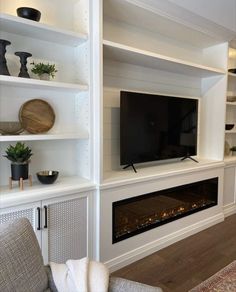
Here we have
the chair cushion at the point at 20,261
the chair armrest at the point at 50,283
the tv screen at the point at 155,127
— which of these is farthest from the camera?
the tv screen at the point at 155,127

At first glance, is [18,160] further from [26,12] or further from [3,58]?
[26,12]

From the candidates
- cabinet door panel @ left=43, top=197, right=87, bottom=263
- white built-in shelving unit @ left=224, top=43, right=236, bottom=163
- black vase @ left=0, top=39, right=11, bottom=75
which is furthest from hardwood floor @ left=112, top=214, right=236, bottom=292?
black vase @ left=0, top=39, right=11, bottom=75

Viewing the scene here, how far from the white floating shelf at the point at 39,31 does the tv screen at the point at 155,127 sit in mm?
666

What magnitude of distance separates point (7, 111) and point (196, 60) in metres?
2.67

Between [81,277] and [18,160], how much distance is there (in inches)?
43.8

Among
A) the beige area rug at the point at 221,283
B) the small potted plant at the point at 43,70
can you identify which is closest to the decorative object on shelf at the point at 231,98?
the beige area rug at the point at 221,283

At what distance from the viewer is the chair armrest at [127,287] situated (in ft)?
3.55

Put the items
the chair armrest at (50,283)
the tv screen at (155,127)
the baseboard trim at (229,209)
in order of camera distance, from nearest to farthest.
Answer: the chair armrest at (50,283) → the tv screen at (155,127) → the baseboard trim at (229,209)

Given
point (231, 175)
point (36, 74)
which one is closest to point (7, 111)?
point (36, 74)

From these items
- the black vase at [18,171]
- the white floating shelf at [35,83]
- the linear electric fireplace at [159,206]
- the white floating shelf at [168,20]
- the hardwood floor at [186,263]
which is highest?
the white floating shelf at [168,20]

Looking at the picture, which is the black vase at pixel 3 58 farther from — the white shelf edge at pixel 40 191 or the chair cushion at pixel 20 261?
the chair cushion at pixel 20 261

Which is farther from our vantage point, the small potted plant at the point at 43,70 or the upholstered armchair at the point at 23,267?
the small potted plant at the point at 43,70

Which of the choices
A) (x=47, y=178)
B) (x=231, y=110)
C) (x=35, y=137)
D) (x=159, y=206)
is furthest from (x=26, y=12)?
(x=231, y=110)

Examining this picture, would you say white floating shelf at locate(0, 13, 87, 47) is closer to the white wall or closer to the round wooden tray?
the round wooden tray
